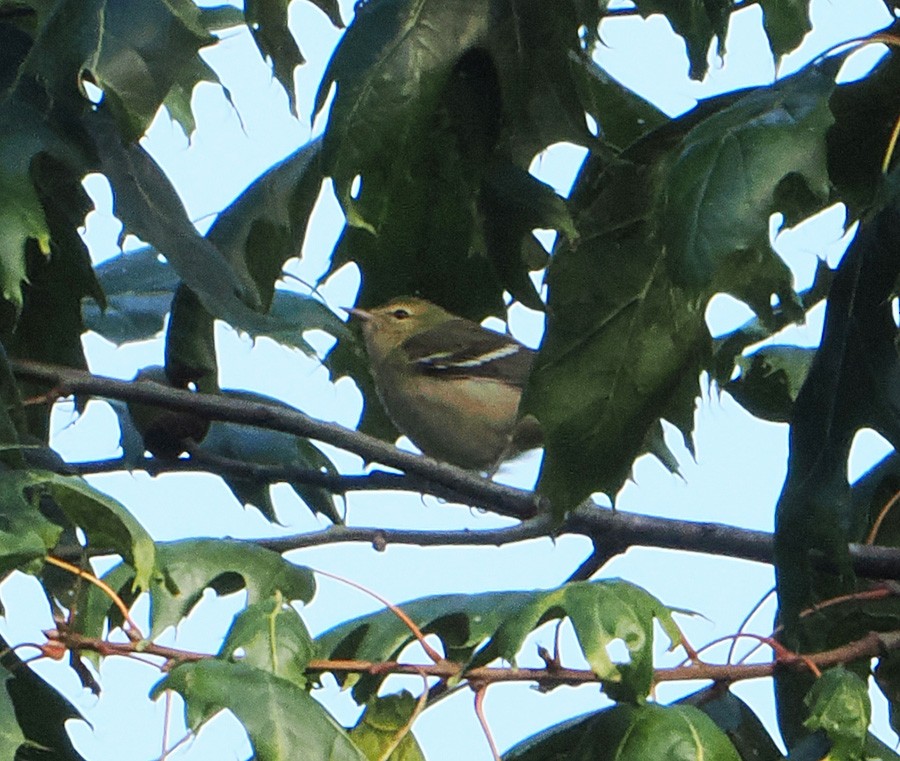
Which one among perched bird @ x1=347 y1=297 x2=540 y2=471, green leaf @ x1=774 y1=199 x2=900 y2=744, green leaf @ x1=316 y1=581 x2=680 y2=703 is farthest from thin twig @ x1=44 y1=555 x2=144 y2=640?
perched bird @ x1=347 y1=297 x2=540 y2=471

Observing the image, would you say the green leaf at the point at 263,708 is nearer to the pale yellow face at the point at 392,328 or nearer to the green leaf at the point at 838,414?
the green leaf at the point at 838,414

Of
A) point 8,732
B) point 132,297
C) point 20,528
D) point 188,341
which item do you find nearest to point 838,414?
point 20,528

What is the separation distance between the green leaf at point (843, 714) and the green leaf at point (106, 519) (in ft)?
3.91

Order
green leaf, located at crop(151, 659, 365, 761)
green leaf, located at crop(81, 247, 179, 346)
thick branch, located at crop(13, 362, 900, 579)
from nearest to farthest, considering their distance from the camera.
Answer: green leaf, located at crop(151, 659, 365, 761), thick branch, located at crop(13, 362, 900, 579), green leaf, located at crop(81, 247, 179, 346)

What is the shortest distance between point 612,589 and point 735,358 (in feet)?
7.47

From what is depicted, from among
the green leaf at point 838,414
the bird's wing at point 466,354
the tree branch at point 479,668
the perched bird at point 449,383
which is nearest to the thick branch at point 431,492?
the green leaf at point 838,414

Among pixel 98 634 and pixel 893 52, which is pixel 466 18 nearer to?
pixel 893 52

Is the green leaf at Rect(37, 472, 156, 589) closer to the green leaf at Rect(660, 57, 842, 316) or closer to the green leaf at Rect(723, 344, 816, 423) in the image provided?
the green leaf at Rect(660, 57, 842, 316)

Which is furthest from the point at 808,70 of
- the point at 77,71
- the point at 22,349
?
the point at 22,349

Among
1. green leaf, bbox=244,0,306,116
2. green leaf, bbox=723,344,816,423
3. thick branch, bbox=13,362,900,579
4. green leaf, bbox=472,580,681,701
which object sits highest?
green leaf, bbox=244,0,306,116

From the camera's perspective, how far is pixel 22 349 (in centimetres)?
500

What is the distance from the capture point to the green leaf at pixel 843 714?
301cm

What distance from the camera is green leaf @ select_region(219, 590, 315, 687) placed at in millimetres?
3057

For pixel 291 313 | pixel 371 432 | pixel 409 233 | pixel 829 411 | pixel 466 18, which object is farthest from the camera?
pixel 371 432
